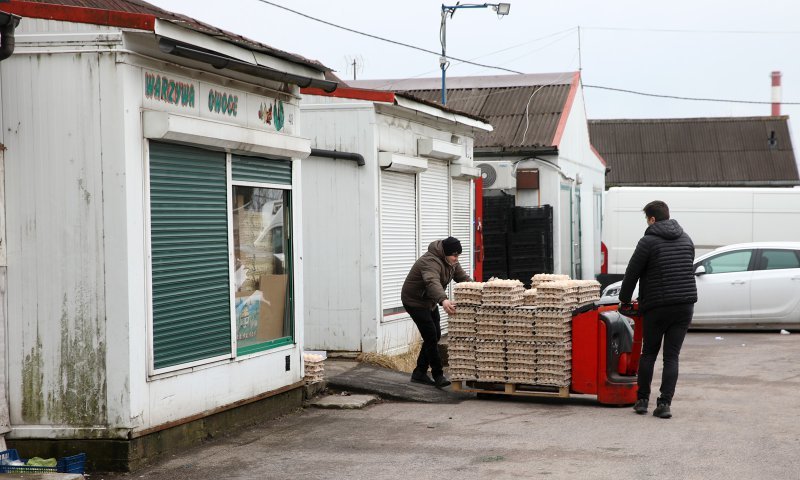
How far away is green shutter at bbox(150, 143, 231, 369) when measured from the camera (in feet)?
28.3

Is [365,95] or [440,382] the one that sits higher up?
[365,95]

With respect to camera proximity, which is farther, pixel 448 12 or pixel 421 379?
pixel 448 12

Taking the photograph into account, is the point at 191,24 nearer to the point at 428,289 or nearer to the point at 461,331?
the point at 428,289

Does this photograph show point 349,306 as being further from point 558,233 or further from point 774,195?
point 774,195

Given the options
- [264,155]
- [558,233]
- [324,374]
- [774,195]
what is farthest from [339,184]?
[774,195]

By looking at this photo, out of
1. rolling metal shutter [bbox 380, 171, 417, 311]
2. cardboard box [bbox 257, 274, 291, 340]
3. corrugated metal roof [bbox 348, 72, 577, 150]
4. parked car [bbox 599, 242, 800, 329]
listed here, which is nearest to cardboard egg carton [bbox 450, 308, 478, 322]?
cardboard box [bbox 257, 274, 291, 340]

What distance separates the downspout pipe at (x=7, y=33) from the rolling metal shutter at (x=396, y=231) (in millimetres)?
6936

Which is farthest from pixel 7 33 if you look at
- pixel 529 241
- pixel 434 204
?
pixel 529 241

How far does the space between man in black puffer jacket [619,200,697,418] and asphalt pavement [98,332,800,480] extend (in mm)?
415

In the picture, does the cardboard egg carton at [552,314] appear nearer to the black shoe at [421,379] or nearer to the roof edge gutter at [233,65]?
the black shoe at [421,379]

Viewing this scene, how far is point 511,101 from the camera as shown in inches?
1049

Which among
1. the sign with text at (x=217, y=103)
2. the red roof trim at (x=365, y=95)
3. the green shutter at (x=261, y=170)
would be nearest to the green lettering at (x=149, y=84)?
the sign with text at (x=217, y=103)

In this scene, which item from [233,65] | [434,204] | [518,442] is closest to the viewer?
[233,65]

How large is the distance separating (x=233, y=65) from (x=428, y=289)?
3.97 metres
